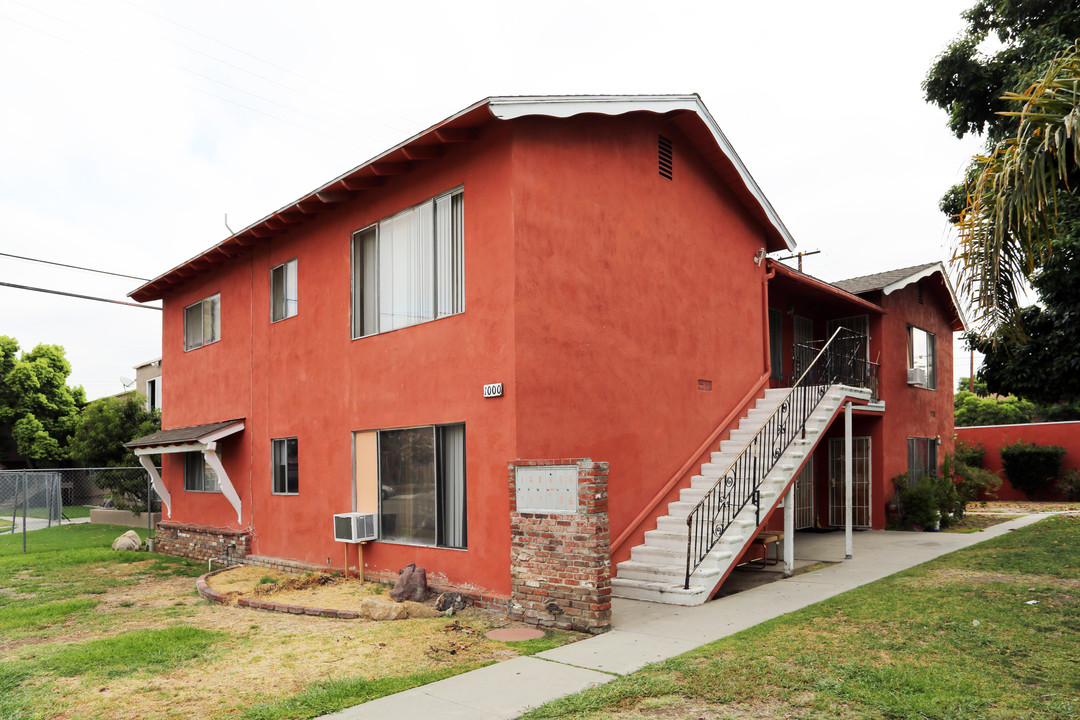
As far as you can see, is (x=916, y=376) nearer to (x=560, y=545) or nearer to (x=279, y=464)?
(x=560, y=545)

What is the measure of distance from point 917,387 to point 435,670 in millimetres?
15927

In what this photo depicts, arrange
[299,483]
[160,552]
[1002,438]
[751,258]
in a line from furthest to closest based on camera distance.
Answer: [1002,438] → [160,552] → [751,258] → [299,483]

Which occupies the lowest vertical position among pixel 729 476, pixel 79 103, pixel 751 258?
pixel 729 476

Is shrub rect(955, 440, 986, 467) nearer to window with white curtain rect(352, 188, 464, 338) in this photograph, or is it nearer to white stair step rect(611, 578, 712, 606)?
white stair step rect(611, 578, 712, 606)

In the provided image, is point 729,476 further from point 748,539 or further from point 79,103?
point 79,103

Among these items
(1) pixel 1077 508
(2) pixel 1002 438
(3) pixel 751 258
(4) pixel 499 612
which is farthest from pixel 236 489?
(2) pixel 1002 438

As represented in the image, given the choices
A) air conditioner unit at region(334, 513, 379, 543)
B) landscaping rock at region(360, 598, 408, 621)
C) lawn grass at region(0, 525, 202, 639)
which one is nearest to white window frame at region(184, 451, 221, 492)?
lawn grass at region(0, 525, 202, 639)

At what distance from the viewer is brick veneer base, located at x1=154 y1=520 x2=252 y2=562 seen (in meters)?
14.3

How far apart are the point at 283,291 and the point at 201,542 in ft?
19.2

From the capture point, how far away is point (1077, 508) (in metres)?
22.2

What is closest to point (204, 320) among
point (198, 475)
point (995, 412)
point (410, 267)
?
point (198, 475)

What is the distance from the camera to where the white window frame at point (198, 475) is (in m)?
16.0

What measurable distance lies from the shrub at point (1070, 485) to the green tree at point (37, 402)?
4002cm

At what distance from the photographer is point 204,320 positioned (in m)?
16.6
